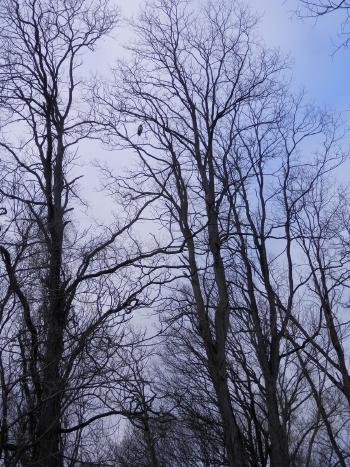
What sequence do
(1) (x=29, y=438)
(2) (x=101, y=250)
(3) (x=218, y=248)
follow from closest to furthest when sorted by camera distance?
(1) (x=29, y=438) → (2) (x=101, y=250) → (3) (x=218, y=248)

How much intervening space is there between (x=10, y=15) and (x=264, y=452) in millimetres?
11305

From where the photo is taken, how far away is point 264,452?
A: 13.5 meters

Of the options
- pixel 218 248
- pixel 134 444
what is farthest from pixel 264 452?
pixel 134 444

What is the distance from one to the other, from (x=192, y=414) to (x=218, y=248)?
18.3 ft

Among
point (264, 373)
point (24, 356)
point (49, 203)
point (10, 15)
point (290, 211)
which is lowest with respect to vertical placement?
point (24, 356)

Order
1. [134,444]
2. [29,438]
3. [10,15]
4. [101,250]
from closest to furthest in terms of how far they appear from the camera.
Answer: [29,438] < [101,250] < [10,15] < [134,444]

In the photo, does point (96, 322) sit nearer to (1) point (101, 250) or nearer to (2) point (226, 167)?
(1) point (101, 250)

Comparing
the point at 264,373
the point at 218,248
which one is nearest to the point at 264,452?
the point at 264,373

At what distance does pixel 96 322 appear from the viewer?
7090mm

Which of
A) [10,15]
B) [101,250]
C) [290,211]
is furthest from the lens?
[290,211]

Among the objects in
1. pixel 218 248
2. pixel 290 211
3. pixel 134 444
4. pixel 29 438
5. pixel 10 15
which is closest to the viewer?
pixel 29 438

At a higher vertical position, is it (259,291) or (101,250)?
(259,291)

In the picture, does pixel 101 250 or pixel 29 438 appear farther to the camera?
pixel 101 250

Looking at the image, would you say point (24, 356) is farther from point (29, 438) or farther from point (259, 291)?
point (259, 291)
